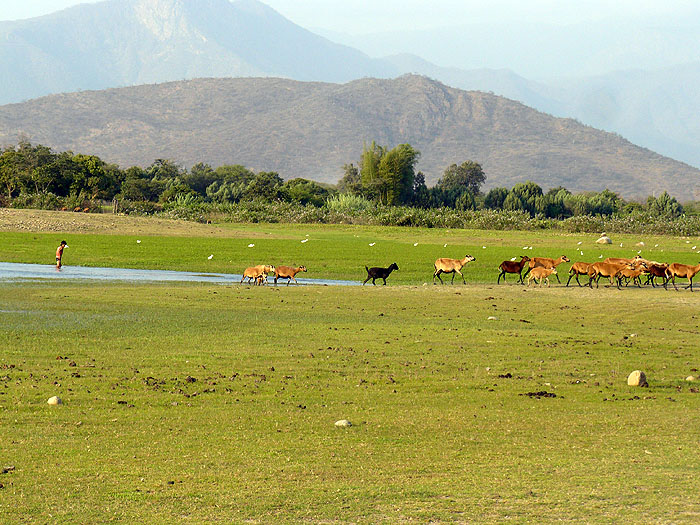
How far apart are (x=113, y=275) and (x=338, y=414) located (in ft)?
80.6

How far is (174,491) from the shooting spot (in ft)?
28.1

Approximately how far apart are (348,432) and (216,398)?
2.56 meters

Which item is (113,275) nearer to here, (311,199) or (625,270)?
(625,270)

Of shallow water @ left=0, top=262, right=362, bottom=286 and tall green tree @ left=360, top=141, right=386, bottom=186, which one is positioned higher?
tall green tree @ left=360, top=141, right=386, bottom=186

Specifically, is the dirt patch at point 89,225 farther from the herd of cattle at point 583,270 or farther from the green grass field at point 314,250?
the herd of cattle at point 583,270

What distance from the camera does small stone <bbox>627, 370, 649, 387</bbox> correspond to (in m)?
14.8

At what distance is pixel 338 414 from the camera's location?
12.2 m

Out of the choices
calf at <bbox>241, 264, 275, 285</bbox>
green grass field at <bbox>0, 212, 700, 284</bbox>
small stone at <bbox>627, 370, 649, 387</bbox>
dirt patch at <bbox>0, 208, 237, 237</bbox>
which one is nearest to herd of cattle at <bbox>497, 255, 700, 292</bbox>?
green grass field at <bbox>0, 212, 700, 284</bbox>

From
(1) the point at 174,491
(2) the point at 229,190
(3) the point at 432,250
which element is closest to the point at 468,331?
(1) the point at 174,491

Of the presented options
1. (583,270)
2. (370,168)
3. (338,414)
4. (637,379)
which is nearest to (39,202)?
(583,270)

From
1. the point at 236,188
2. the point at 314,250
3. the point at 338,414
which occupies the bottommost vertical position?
the point at 338,414

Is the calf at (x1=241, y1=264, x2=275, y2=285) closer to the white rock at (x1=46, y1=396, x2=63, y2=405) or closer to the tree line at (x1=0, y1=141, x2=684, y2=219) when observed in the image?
the white rock at (x1=46, y1=396, x2=63, y2=405)

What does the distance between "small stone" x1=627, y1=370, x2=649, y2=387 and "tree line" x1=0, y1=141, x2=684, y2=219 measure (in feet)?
252

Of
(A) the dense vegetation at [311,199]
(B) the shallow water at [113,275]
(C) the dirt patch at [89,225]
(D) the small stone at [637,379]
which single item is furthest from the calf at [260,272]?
(A) the dense vegetation at [311,199]
